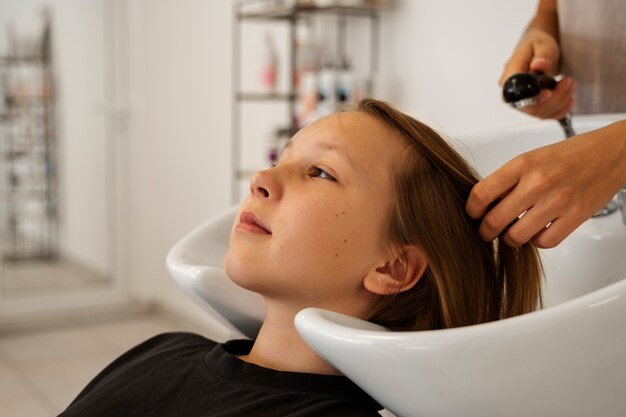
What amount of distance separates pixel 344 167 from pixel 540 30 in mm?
603

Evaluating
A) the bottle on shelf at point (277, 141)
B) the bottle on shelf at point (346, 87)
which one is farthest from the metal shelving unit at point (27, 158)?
the bottle on shelf at point (346, 87)

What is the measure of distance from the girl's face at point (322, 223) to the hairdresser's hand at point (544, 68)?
0.30 metres

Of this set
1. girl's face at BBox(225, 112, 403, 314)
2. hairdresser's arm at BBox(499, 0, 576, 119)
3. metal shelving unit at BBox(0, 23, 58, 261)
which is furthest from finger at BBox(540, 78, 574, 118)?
metal shelving unit at BBox(0, 23, 58, 261)

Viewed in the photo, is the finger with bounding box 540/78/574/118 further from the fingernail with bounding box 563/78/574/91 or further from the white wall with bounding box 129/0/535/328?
the white wall with bounding box 129/0/535/328

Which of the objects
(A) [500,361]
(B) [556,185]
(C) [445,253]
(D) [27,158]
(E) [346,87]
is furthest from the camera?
(D) [27,158]

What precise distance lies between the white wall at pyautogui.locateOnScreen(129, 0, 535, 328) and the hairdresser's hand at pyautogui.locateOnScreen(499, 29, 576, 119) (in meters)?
0.87

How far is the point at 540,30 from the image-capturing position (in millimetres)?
1479

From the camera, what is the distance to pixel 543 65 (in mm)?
1315

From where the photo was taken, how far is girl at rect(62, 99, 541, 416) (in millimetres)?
1065

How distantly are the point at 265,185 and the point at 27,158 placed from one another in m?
3.54

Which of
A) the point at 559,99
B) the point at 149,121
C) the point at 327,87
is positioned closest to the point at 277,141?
the point at 327,87

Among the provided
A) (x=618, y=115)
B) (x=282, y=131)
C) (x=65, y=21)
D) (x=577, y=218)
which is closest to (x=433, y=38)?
(x=282, y=131)

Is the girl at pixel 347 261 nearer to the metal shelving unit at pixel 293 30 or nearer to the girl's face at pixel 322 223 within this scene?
the girl's face at pixel 322 223

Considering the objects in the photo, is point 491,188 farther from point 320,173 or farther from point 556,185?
point 320,173
